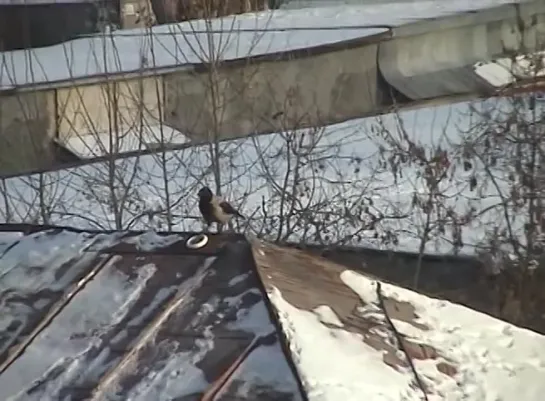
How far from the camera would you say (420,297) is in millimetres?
3230

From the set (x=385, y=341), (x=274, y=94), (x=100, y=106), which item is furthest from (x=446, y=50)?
(x=385, y=341)

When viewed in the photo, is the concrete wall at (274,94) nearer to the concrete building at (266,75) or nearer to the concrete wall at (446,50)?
the concrete building at (266,75)

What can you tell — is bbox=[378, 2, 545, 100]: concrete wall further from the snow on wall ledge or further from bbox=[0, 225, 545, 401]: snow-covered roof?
bbox=[0, 225, 545, 401]: snow-covered roof

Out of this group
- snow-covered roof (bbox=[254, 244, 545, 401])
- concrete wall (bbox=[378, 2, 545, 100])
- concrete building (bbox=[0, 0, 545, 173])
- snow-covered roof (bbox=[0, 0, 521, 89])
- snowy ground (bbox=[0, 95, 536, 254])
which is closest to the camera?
snow-covered roof (bbox=[254, 244, 545, 401])

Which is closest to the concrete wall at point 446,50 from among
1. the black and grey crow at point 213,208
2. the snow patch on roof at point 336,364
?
the black and grey crow at point 213,208

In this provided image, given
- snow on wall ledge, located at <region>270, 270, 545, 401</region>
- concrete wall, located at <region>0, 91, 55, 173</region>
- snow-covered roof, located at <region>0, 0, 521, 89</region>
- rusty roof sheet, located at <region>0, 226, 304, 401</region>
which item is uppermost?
rusty roof sheet, located at <region>0, 226, 304, 401</region>

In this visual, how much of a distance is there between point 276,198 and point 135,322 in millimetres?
4653

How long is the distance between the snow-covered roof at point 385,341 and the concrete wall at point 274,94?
418 centimetres

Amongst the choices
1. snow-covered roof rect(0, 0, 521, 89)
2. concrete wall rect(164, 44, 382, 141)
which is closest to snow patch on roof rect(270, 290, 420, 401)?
concrete wall rect(164, 44, 382, 141)

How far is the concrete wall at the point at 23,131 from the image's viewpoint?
984cm

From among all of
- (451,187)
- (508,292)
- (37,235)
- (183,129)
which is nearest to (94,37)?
(183,129)

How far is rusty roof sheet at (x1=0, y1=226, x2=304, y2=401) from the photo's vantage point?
237cm

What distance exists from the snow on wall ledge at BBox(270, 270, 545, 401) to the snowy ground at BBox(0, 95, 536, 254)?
3583 millimetres

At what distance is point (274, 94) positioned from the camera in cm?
1148
